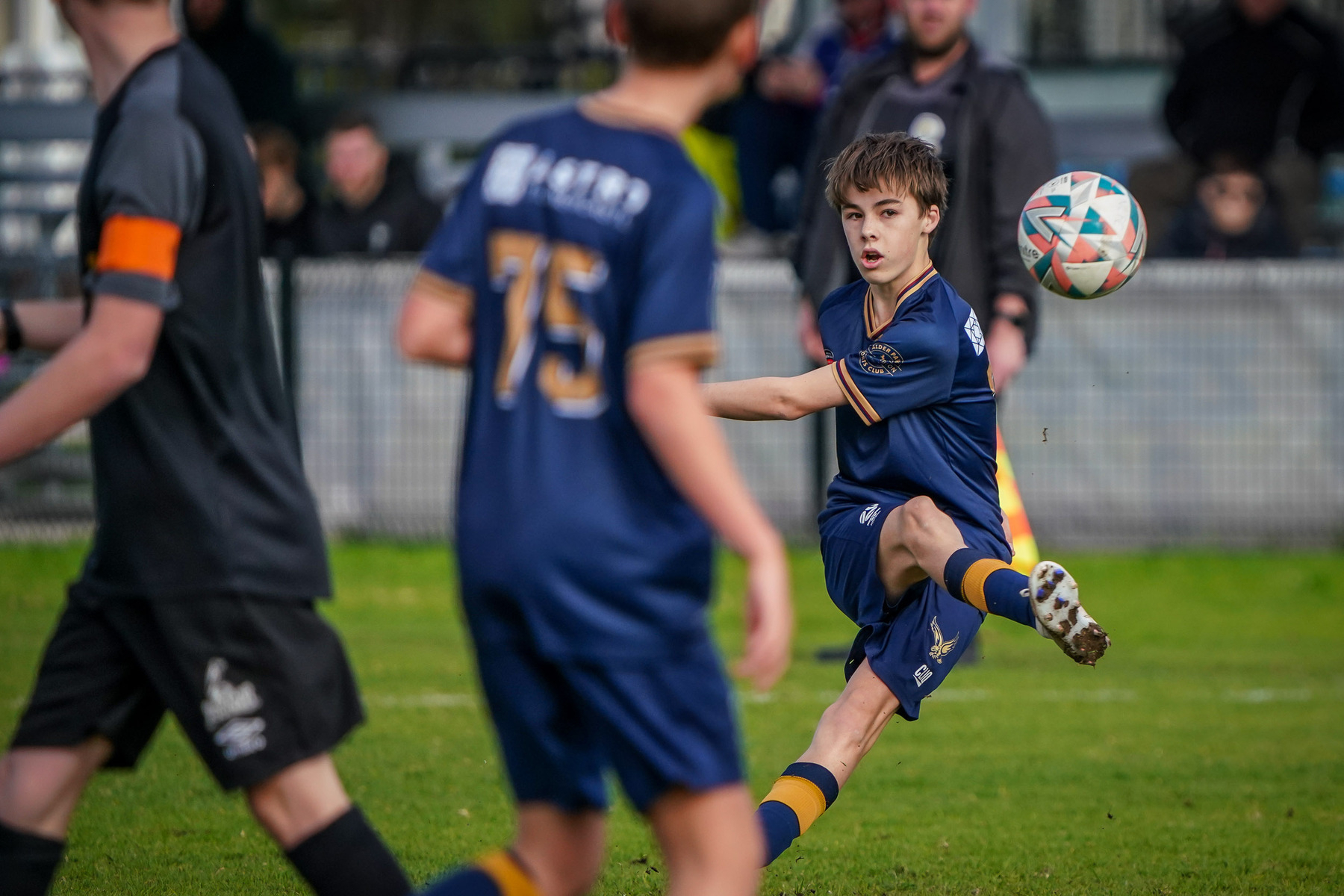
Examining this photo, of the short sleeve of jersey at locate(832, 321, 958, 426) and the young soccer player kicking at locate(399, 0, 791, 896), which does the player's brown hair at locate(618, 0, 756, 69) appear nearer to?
the young soccer player kicking at locate(399, 0, 791, 896)

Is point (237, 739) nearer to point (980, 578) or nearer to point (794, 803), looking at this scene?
point (794, 803)

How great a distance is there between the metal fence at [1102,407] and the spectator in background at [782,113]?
142 centimetres

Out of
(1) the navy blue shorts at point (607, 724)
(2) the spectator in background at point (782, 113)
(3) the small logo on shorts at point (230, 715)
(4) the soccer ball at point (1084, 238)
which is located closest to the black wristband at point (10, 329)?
(3) the small logo on shorts at point (230, 715)

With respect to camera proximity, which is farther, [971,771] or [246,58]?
[246,58]

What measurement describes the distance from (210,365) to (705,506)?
1.18 metres

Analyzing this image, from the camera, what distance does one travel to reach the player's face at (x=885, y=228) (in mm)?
4273

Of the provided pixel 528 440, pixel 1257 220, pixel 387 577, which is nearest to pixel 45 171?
pixel 387 577

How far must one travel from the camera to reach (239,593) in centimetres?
330

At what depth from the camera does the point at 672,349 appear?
2.72 metres

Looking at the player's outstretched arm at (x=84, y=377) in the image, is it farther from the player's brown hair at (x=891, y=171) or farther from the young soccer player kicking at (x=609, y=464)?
the player's brown hair at (x=891, y=171)

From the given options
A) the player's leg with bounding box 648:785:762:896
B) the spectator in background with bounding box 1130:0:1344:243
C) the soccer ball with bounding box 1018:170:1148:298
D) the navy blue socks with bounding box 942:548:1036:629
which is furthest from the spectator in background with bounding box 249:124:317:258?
the player's leg with bounding box 648:785:762:896

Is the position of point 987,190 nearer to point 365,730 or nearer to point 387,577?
point 365,730

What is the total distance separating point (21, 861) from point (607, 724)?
1275mm

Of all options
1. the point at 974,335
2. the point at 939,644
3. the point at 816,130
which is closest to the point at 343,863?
the point at 939,644
